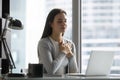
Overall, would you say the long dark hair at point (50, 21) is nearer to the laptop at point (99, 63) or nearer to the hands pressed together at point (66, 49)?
the hands pressed together at point (66, 49)

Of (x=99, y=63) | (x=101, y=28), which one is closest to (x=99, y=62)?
(x=99, y=63)

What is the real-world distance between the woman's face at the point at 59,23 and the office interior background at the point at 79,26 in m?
1.19

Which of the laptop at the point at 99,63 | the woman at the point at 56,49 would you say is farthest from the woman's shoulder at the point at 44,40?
the laptop at the point at 99,63

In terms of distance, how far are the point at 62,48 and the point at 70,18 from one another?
4.69ft

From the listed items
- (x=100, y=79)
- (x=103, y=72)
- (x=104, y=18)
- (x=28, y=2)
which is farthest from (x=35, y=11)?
(x=100, y=79)

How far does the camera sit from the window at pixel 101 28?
3.90m

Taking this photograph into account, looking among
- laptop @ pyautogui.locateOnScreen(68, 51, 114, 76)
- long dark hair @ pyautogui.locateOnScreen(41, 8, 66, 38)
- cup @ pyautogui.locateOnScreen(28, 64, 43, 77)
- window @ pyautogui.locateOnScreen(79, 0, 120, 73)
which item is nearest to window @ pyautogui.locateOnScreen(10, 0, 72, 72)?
window @ pyautogui.locateOnScreen(79, 0, 120, 73)

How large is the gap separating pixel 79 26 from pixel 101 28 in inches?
12.8

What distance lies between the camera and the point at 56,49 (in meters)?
2.70

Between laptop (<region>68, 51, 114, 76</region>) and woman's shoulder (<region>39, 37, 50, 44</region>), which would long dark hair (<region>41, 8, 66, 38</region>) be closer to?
woman's shoulder (<region>39, 37, 50, 44</region>)

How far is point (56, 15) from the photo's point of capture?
2.77 meters

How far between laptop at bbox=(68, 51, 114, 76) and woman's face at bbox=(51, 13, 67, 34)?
811 mm

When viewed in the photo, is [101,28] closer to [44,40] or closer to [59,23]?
[59,23]

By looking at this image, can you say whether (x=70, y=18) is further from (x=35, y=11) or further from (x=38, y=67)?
(x=38, y=67)
